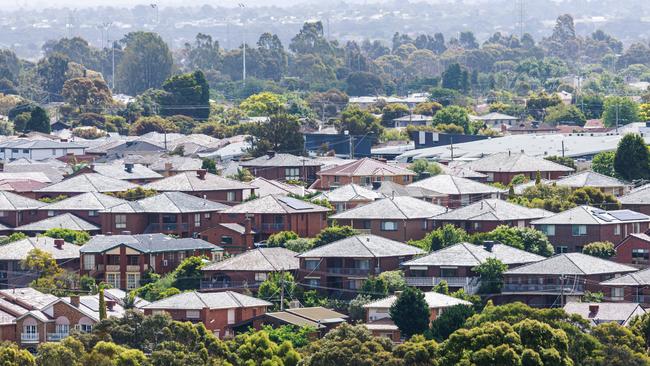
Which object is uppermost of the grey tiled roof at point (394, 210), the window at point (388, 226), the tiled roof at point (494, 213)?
the tiled roof at point (494, 213)

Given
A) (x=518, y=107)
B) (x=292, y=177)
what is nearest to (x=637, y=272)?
(x=292, y=177)

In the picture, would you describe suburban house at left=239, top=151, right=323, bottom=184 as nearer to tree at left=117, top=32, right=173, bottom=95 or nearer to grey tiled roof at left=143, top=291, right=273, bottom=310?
grey tiled roof at left=143, top=291, right=273, bottom=310

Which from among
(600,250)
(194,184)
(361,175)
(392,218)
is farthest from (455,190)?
(600,250)

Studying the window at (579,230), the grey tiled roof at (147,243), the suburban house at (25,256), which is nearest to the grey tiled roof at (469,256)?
the window at (579,230)

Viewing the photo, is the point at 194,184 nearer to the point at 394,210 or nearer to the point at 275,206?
the point at 275,206

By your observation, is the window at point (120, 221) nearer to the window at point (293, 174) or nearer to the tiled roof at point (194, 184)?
the tiled roof at point (194, 184)
